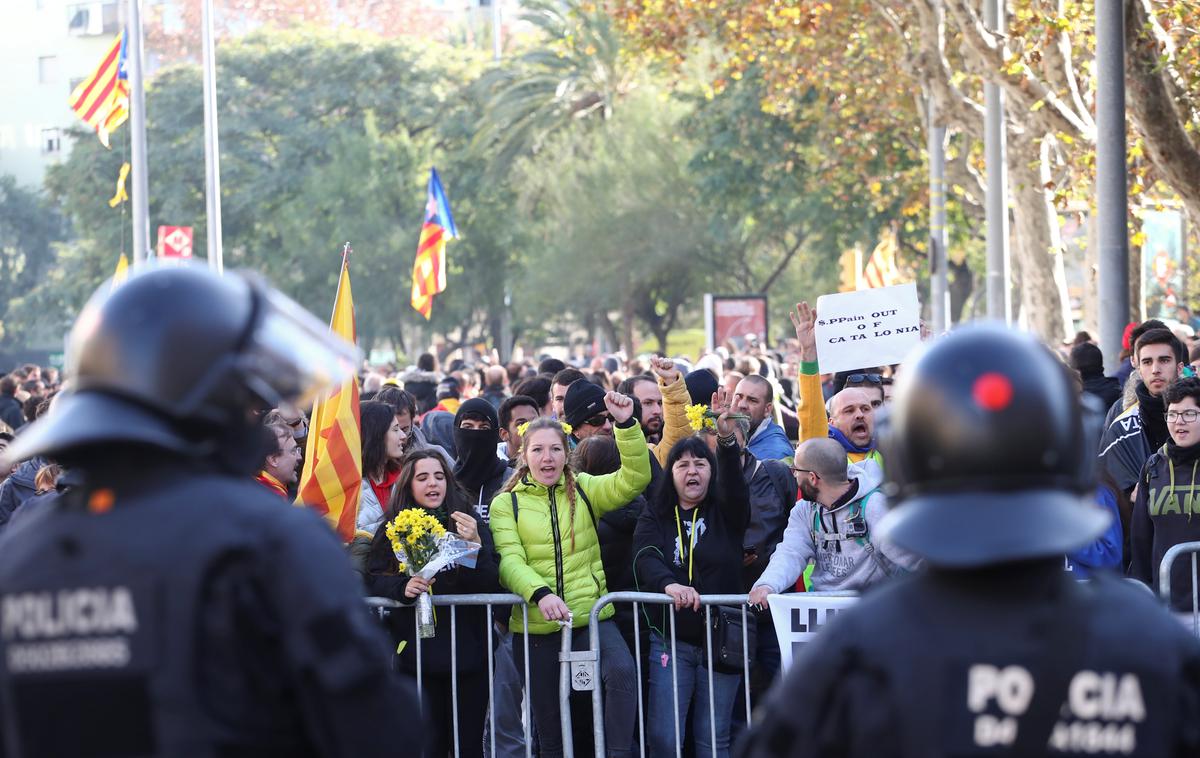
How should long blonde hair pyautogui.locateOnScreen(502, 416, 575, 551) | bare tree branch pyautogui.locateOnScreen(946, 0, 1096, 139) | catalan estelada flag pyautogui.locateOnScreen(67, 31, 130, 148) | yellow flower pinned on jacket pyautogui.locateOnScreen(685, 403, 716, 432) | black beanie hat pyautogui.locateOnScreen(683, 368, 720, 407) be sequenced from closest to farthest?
long blonde hair pyautogui.locateOnScreen(502, 416, 575, 551) < yellow flower pinned on jacket pyautogui.locateOnScreen(685, 403, 716, 432) < black beanie hat pyautogui.locateOnScreen(683, 368, 720, 407) < bare tree branch pyautogui.locateOnScreen(946, 0, 1096, 139) < catalan estelada flag pyautogui.locateOnScreen(67, 31, 130, 148)

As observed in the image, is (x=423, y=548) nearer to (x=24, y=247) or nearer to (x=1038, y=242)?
(x=1038, y=242)

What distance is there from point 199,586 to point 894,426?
1086mm

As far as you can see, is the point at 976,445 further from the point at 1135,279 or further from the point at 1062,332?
the point at 1062,332

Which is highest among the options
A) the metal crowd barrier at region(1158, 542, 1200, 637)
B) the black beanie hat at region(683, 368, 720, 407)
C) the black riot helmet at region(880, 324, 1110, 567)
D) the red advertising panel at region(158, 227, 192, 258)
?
the red advertising panel at region(158, 227, 192, 258)

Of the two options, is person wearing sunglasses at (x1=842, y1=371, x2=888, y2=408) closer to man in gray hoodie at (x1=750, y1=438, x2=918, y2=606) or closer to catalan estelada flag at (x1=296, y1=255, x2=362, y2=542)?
man in gray hoodie at (x1=750, y1=438, x2=918, y2=606)

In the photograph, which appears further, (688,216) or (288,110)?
(288,110)

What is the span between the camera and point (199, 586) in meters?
2.55

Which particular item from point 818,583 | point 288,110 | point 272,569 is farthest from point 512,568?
point 288,110

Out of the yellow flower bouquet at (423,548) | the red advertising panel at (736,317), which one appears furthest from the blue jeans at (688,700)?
the red advertising panel at (736,317)

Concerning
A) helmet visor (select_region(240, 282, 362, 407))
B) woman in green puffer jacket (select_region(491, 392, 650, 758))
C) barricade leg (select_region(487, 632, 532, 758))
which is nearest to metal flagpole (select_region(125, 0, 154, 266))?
woman in green puffer jacket (select_region(491, 392, 650, 758))

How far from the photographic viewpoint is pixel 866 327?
29.5 ft

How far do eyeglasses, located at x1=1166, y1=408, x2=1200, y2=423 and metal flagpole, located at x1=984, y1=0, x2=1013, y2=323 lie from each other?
1120 cm

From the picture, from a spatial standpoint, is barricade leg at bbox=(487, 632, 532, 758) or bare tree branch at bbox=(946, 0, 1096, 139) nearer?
barricade leg at bbox=(487, 632, 532, 758)

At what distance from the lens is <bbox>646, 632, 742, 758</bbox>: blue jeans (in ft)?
22.5
